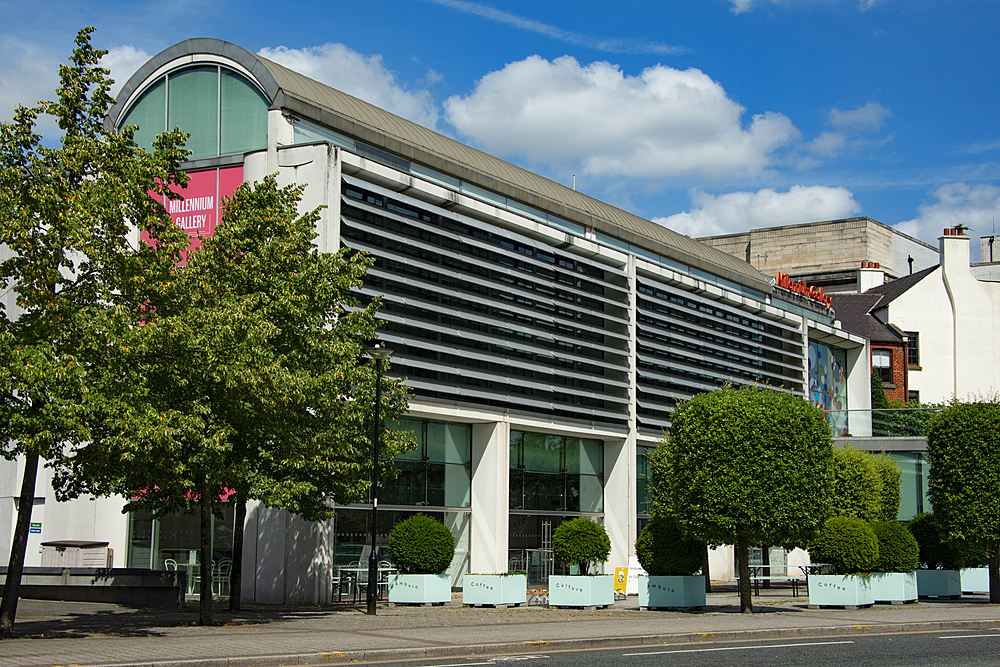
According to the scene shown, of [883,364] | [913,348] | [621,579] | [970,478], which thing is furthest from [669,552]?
[913,348]

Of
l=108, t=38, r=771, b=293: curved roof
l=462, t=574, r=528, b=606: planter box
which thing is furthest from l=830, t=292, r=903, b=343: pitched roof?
l=462, t=574, r=528, b=606: planter box

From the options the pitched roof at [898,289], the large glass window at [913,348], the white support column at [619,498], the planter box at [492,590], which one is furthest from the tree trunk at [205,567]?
the large glass window at [913,348]

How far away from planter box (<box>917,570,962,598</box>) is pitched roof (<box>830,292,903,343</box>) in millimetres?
39274

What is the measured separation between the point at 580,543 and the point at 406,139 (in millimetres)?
14878

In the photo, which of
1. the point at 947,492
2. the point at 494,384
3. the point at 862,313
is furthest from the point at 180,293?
the point at 862,313

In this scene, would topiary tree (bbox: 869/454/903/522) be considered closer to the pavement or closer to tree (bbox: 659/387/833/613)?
the pavement

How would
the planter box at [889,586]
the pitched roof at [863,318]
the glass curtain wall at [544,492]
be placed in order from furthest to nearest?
the pitched roof at [863,318], the glass curtain wall at [544,492], the planter box at [889,586]

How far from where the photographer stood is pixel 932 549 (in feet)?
108

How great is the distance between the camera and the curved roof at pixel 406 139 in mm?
31547

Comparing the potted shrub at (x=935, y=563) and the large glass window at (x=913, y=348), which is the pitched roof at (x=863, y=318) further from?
the potted shrub at (x=935, y=563)

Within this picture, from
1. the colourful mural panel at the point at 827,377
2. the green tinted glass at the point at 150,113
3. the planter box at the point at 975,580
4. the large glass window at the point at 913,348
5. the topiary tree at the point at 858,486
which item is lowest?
the planter box at the point at 975,580

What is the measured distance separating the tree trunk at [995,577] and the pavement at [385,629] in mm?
764

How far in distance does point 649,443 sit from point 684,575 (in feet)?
58.7

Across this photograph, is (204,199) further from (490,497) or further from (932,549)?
(932,549)
